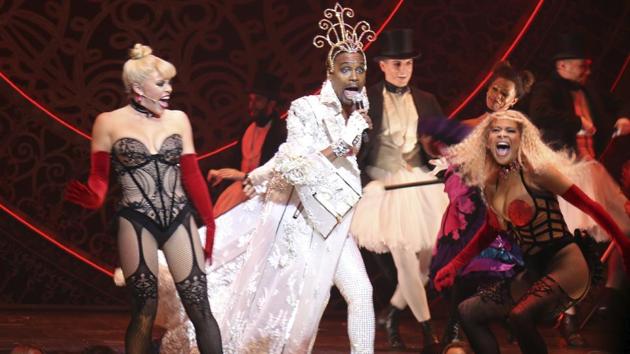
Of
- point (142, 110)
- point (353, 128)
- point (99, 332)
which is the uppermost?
point (142, 110)

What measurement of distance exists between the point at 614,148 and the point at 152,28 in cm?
308

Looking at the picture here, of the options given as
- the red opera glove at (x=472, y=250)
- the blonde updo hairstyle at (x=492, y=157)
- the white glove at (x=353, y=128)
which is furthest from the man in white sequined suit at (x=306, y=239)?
the blonde updo hairstyle at (x=492, y=157)

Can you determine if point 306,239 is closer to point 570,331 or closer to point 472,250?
point 472,250

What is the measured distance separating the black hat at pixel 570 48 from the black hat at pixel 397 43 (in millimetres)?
904

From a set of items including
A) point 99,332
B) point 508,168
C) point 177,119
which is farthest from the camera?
point 99,332

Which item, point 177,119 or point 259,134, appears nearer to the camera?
point 177,119

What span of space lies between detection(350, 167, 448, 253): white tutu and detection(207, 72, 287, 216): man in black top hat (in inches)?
33.2

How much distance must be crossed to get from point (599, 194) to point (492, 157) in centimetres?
200

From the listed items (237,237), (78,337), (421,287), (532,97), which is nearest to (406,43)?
(532,97)

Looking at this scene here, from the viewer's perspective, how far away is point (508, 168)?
5512 mm

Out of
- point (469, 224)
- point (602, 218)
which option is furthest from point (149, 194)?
point (469, 224)

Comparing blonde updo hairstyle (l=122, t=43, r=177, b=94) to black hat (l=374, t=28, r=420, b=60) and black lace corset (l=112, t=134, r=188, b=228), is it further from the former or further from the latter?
black hat (l=374, t=28, r=420, b=60)

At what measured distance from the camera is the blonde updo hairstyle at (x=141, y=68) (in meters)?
5.32

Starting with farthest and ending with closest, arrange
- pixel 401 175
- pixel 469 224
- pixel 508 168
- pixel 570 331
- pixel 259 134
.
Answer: pixel 259 134 < pixel 401 175 < pixel 570 331 < pixel 469 224 < pixel 508 168
